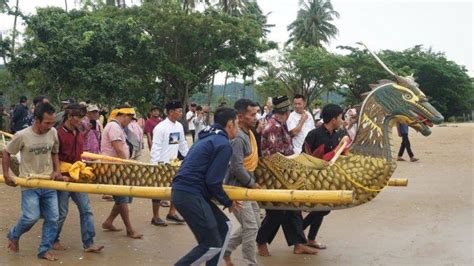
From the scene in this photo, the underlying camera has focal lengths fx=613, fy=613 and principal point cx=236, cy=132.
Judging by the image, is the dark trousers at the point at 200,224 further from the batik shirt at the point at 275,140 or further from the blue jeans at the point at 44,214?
the batik shirt at the point at 275,140

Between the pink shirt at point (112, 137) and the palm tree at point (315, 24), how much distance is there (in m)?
46.4

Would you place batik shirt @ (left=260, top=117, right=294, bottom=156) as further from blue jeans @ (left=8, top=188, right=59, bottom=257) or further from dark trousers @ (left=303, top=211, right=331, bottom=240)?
blue jeans @ (left=8, top=188, right=59, bottom=257)

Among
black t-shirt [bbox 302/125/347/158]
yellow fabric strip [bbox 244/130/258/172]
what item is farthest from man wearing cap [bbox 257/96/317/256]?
yellow fabric strip [bbox 244/130/258/172]

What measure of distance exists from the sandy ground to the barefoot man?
0.35 m

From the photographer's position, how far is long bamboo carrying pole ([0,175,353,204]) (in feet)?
15.9

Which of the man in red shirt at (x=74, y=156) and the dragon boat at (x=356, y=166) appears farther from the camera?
the man in red shirt at (x=74, y=156)

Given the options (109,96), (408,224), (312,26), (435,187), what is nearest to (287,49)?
(312,26)

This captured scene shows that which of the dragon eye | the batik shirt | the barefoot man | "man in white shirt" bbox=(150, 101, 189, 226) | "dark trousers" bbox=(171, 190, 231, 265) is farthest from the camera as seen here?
"man in white shirt" bbox=(150, 101, 189, 226)

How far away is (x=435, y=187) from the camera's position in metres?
12.2

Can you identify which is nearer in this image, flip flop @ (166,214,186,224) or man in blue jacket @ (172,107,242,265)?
man in blue jacket @ (172,107,242,265)

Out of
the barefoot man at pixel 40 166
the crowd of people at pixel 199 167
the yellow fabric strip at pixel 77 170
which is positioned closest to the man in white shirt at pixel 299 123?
the crowd of people at pixel 199 167

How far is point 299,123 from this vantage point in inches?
330

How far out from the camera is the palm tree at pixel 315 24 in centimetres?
5294

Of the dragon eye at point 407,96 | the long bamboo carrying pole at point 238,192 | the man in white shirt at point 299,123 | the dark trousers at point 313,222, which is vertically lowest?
the dark trousers at point 313,222
